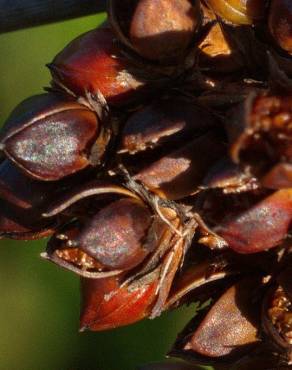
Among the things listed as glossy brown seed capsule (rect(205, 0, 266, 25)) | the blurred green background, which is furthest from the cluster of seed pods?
the blurred green background

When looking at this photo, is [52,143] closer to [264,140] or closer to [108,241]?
[108,241]

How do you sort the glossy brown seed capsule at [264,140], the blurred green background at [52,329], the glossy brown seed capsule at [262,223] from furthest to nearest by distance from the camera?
the blurred green background at [52,329], the glossy brown seed capsule at [262,223], the glossy brown seed capsule at [264,140]

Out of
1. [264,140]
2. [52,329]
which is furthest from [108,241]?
[52,329]

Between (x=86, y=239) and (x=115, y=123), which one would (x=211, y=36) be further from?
(x=86, y=239)

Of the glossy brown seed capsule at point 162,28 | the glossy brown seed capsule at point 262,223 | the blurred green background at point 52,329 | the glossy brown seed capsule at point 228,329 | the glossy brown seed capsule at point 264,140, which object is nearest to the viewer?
the glossy brown seed capsule at point 264,140

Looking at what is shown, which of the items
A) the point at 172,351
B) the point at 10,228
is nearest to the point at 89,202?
the point at 10,228

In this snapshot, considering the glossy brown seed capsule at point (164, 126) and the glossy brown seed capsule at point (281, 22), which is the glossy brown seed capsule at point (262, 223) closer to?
the glossy brown seed capsule at point (164, 126)

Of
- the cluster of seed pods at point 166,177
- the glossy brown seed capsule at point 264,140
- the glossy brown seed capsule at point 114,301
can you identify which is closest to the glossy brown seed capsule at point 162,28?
the cluster of seed pods at point 166,177

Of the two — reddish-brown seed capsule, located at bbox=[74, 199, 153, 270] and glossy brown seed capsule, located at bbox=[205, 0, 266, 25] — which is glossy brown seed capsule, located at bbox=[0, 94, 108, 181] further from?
glossy brown seed capsule, located at bbox=[205, 0, 266, 25]

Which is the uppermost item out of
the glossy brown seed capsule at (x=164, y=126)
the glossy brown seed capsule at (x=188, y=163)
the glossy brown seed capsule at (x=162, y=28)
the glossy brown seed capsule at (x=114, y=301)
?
the glossy brown seed capsule at (x=162, y=28)
